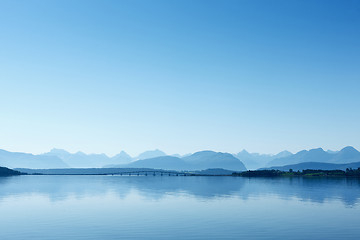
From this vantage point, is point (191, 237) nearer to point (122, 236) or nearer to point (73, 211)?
point (122, 236)

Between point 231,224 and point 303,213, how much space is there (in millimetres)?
24773

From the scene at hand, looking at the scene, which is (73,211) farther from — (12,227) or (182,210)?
(182,210)

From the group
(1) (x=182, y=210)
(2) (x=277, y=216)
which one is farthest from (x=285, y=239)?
(1) (x=182, y=210)

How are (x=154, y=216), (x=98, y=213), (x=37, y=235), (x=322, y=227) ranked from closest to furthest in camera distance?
(x=37, y=235) < (x=322, y=227) < (x=154, y=216) < (x=98, y=213)

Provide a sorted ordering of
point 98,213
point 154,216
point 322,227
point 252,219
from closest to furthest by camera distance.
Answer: point 322,227 → point 252,219 → point 154,216 → point 98,213

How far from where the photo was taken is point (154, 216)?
7225 cm

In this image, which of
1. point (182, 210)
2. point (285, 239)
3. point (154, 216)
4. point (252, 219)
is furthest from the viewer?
point (182, 210)

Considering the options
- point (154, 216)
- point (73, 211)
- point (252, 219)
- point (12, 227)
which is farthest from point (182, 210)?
point (12, 227)

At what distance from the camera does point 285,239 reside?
49.4 m

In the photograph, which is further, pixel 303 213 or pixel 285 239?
pixel 303 213

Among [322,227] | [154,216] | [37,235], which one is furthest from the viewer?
[154,216]

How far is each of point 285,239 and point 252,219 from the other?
18.7 m

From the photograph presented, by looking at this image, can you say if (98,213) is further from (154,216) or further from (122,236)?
(122,236)

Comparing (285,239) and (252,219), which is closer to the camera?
(285,239)
